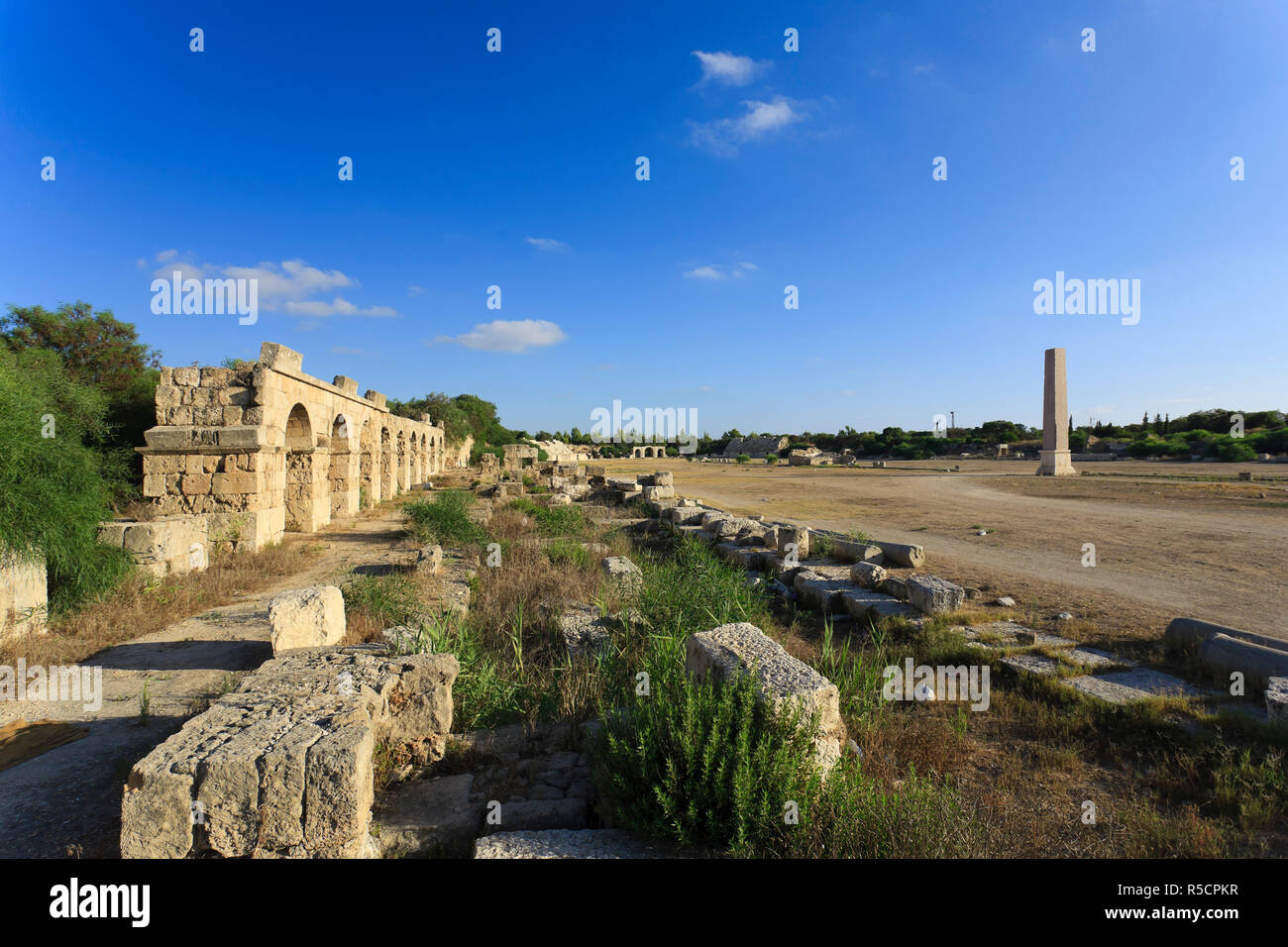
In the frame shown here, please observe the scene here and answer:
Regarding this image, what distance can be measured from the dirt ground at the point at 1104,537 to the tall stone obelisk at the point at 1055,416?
5553 mm

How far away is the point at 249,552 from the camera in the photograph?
8617 millimetres

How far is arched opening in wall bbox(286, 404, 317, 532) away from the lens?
11.4 meters

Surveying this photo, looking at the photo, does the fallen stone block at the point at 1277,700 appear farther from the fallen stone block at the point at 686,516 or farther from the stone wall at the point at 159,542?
the stone wall at the point at 159,542

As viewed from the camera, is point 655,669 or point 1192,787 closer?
point 1192,787

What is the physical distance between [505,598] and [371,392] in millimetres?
12416

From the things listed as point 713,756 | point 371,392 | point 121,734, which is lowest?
point 121,734

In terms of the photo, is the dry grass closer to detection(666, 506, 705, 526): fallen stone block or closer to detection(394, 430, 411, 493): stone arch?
detection(666, 506, 705, 526): fallen stone block

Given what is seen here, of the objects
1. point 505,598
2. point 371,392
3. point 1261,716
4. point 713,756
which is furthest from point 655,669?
point 371,392

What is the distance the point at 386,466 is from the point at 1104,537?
19320 millimetres

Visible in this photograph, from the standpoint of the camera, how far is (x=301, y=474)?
11617 mm

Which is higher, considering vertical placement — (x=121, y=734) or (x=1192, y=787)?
(x=121, y=734)

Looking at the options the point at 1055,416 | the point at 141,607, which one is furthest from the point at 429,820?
the point at 1055,416
